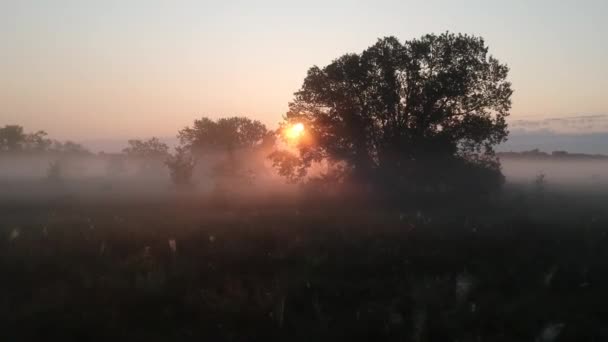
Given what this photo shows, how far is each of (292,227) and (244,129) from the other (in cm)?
3941

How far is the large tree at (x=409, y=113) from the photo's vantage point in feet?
91.2

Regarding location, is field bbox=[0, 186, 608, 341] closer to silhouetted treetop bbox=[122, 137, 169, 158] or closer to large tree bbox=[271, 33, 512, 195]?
large tree bbox=[271, 33, 512, 195]

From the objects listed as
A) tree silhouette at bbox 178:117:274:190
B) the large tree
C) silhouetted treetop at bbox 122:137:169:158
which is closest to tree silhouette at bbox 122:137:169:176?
silhouetted treetop at bbox 122:137:169:158

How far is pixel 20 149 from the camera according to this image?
9069cm

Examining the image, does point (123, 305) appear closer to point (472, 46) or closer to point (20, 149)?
point (472, 46)

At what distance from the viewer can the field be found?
7605 millimetres

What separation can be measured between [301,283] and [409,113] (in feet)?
69.8

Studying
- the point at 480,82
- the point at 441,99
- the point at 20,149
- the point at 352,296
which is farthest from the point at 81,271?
the point at 20,149

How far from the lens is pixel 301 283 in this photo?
960cm

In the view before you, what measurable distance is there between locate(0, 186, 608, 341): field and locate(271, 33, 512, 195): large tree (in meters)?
13.0

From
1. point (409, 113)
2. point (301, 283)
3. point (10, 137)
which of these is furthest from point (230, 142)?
point (10, 137)

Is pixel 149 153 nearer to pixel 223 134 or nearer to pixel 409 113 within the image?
pixel 223 134

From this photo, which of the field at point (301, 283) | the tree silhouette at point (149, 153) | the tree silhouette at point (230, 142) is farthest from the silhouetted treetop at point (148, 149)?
the field at point (301, 283)

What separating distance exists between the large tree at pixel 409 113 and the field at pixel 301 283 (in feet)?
42.7
